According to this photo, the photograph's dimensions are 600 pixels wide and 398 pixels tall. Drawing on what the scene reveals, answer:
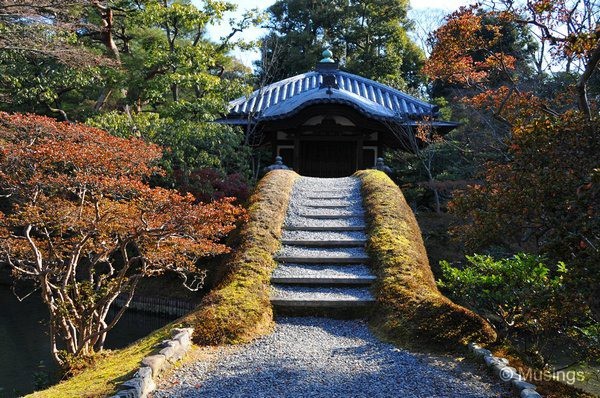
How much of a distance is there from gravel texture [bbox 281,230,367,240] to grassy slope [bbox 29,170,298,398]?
9.4 inches

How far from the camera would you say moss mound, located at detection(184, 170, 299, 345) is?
18.6 ft

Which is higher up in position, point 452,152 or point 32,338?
point 452,152

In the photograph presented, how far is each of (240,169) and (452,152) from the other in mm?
6195

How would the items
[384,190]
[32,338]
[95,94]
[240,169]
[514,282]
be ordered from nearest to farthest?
[514,282] < [32,338] < [384,190] < [240,169] < [95,94]

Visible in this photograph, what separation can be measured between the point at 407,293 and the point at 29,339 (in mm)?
6747

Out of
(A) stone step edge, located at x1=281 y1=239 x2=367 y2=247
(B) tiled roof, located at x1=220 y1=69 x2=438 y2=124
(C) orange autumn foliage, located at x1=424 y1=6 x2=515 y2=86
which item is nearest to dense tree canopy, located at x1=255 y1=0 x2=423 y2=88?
(B) tiled roof, located at x1=220 y1=69 x2=438 y2=124

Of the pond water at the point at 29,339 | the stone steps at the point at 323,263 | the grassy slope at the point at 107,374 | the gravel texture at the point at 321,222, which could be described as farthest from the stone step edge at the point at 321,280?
the pond water at the point at 29,339

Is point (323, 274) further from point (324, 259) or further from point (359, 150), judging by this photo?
point (359, 150)

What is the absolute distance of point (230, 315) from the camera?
5.86 metres

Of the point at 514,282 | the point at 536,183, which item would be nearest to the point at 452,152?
the point at 514,282

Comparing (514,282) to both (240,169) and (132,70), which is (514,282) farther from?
(132,70)

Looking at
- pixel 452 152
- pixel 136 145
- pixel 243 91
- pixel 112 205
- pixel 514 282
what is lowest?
pixel 514 282

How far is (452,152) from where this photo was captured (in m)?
15.5

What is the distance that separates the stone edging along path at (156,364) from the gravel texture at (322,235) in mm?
3173
